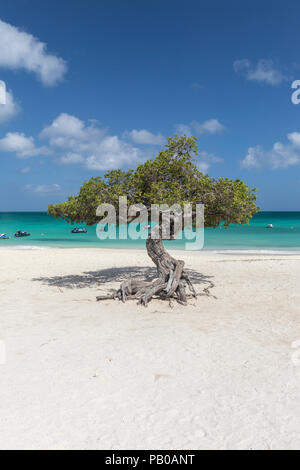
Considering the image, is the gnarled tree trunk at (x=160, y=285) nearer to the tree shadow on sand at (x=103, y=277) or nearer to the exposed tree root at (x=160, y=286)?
the exposed tree root at (x=160, y=286)

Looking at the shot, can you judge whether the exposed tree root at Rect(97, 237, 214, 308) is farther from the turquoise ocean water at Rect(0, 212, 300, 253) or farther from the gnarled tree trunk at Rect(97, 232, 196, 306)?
the turquoise ocean water at Rect(0, 212, 300, 253)

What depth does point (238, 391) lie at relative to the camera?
209 inches

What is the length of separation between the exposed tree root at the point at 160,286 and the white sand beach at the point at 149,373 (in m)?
0.37

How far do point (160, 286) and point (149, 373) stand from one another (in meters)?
5.32

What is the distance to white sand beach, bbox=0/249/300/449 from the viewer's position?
4277 millimetres

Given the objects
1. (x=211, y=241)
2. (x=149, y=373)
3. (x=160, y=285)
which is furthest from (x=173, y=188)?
(x=211, y=241)

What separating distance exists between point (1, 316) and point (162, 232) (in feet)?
19.1

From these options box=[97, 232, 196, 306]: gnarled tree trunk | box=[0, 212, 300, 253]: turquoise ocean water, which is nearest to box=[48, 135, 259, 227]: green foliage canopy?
box=[97, 232, 196, 306]: gnarled tree trunk

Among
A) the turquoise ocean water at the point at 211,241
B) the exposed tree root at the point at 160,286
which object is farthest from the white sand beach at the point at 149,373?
the turquoise ocean water at the point at 211,241

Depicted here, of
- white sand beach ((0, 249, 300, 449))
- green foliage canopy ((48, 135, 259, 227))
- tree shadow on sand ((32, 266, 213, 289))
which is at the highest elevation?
green foliage canopy ((48, 135, 259, 227))

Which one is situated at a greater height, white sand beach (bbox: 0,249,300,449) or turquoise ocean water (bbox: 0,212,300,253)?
turquoise ocean water (bbox: 0,212,300,253)

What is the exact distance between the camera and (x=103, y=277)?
15555 millimetres

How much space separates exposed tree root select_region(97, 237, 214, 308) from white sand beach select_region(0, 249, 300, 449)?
367 millimetres
